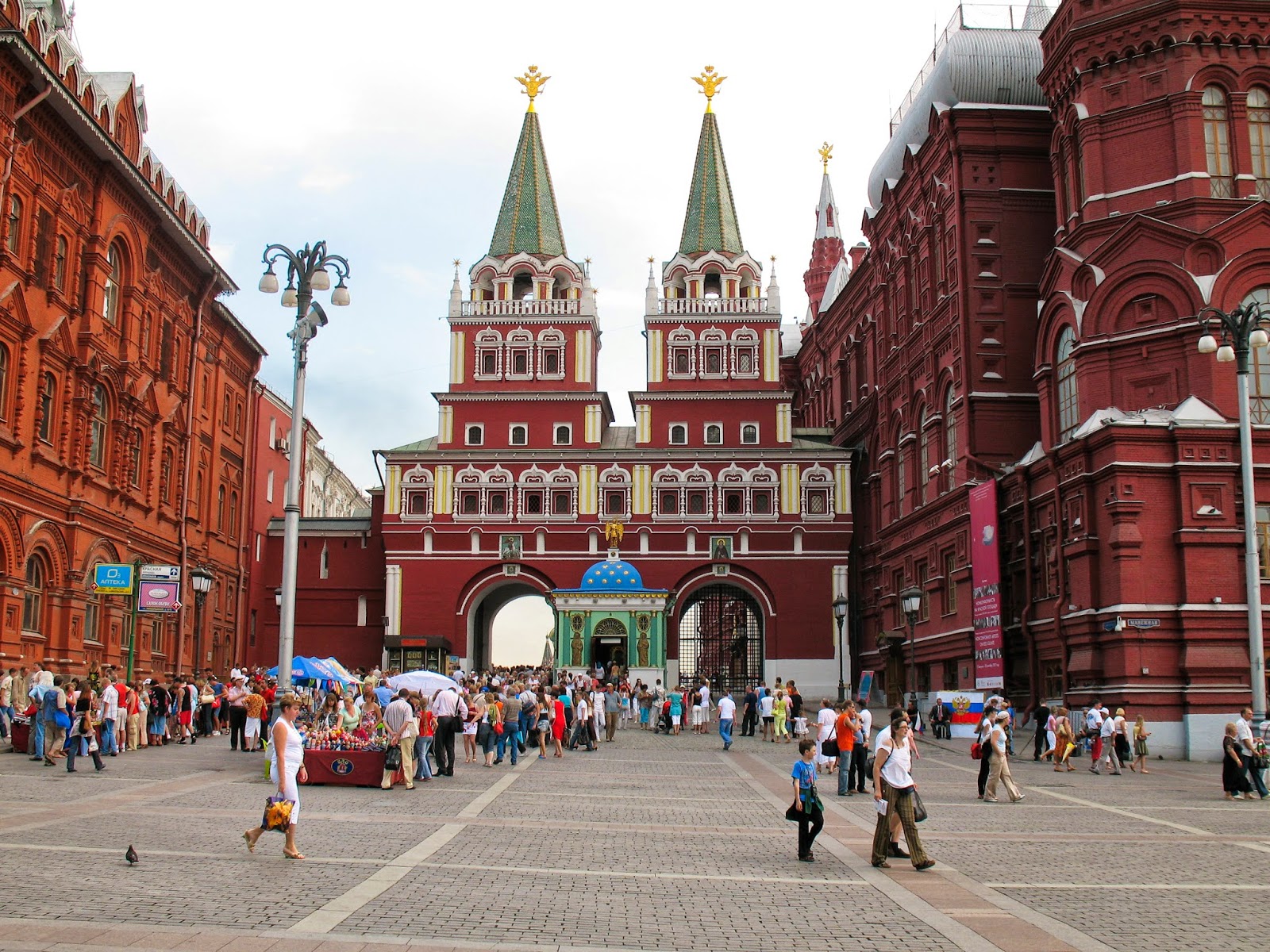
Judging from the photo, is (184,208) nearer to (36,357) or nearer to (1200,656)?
(36,357)

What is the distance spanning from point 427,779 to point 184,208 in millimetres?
27580

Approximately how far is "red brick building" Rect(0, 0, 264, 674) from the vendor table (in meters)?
13.0

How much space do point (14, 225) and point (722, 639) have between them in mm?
37413

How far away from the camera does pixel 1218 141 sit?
3609 cm

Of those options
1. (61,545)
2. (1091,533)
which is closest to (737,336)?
(1091,533)

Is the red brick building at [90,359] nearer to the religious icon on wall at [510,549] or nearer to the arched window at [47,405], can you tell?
the arched window at [47,405]

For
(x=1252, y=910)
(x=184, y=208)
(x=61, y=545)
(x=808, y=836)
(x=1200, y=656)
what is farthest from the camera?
(x=184, y=208)

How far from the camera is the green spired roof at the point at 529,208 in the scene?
63.8 metres

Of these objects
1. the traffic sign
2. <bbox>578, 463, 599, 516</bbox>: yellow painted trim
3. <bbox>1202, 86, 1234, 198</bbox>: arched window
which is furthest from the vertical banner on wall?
the traffic sign

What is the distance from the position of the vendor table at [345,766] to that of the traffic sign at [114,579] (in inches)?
455

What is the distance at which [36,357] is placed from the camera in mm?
Answer: 33094

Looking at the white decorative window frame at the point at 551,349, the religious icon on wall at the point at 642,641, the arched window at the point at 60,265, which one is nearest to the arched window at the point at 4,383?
the arched window at the point at 60,265

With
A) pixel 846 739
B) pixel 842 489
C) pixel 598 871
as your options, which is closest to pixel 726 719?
pixel 846 739

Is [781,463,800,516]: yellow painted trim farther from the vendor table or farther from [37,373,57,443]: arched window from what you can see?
the vendor table
